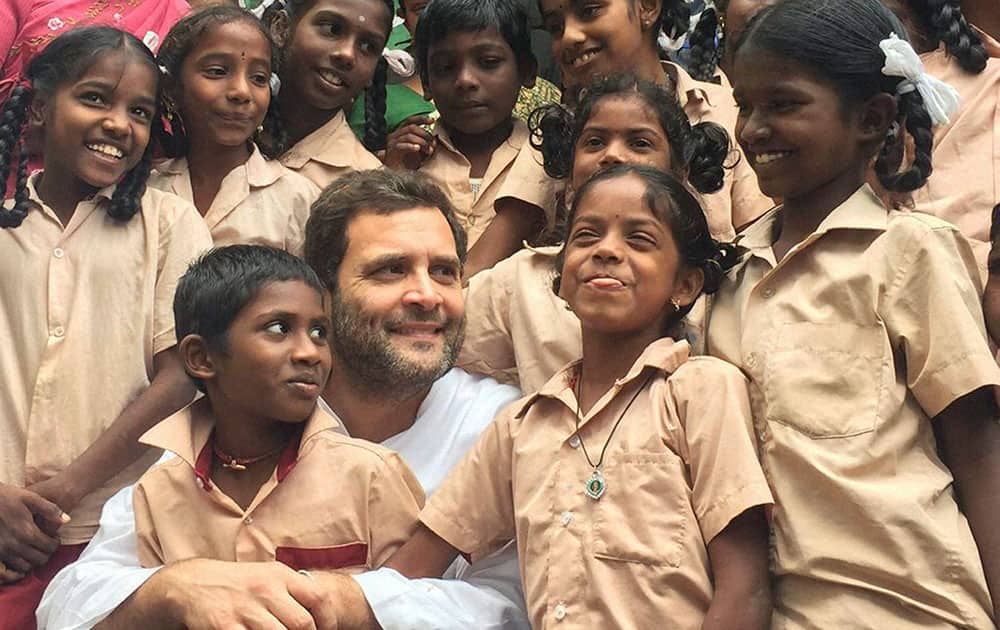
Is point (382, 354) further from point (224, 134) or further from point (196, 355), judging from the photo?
point (224, 134)

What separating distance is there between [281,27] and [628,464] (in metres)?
2.75

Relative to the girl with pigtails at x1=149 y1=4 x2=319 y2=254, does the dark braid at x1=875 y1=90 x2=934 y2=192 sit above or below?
above

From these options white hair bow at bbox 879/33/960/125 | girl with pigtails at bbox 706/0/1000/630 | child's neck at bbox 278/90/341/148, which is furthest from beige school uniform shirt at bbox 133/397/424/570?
child's neck at bbox 278/90/341/148

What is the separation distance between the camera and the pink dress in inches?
179

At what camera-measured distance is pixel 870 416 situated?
267 cm

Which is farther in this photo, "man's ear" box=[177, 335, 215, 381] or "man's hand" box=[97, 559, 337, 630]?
"man's ear" box=[177, 335, 215, 381]

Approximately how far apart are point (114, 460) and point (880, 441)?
2.08m

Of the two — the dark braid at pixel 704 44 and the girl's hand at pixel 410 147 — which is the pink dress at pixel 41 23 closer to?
the girl's hand at pixel 410 147

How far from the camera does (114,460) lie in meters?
3.52

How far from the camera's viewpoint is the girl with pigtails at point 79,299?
137 inches

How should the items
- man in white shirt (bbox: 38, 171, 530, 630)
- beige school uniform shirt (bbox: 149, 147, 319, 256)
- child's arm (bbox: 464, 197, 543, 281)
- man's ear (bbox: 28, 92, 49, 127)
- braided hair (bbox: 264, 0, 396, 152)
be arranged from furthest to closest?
braided hair (bbox: 264, 0, 396, 152), child's arm (bbox: 464, 197, 543, 281), beige school uniform shirt (bbox: 149, 147, 319, 256), man's ear (bbox: 28, 92, 49, 127), man in white shirt (bbox: 38, 171, 530, 630)

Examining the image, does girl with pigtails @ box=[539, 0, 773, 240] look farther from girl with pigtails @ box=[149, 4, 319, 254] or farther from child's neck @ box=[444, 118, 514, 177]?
girl with pigtails @ box=[149, 4, 319, 254]

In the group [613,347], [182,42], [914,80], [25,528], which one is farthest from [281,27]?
[914,80]

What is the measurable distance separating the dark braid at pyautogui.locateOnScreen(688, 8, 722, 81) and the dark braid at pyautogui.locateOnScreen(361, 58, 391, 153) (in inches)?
49.0
